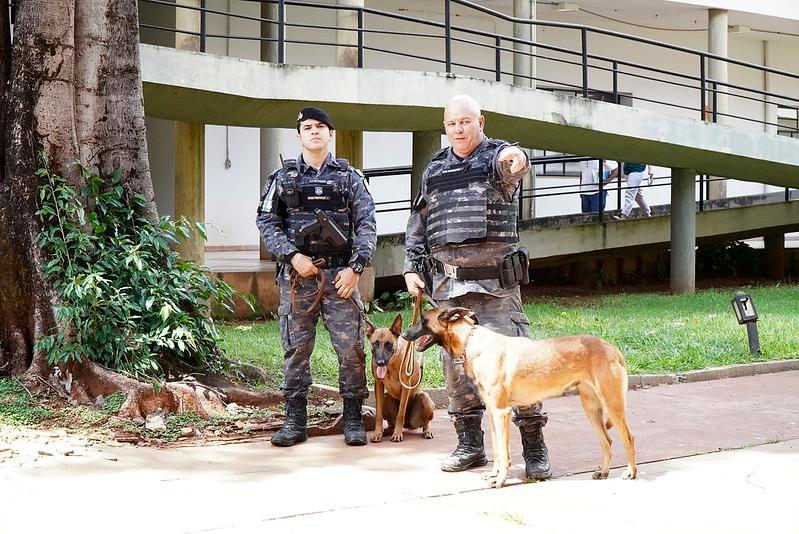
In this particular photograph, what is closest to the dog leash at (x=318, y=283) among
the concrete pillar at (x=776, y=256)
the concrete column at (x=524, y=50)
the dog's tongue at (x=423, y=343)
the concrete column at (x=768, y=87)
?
the dog's tongue at (x=423, y=343)

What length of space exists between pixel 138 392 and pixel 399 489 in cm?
231

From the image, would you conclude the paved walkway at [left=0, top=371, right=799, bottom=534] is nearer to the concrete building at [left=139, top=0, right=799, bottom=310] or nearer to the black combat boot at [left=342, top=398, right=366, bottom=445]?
the black combat boot at [left=342, top=398, right=366, bottom=445]

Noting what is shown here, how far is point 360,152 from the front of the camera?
50.8 feet

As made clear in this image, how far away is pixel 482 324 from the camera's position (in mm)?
5793

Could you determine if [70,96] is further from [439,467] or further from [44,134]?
[439,467]

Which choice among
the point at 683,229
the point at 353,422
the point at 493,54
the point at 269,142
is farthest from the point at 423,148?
the point at 353,422

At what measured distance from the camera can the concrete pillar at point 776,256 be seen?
859 inches

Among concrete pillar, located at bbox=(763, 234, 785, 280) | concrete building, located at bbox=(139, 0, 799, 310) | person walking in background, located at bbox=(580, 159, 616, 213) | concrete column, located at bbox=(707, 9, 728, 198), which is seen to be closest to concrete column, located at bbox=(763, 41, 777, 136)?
concrete building, located at bbox=(139, 0, 799, 310)

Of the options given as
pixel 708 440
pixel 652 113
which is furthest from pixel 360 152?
pixel 708 440

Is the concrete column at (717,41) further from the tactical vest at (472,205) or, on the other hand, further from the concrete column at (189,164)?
the tactical vest at (472,205)

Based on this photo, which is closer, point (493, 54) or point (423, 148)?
point (423, 148)

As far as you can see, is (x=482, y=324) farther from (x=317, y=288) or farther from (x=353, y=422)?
(x=353, y=422)

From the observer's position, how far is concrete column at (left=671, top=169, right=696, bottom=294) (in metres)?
17.3

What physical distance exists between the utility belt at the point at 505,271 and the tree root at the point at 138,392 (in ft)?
7.26
